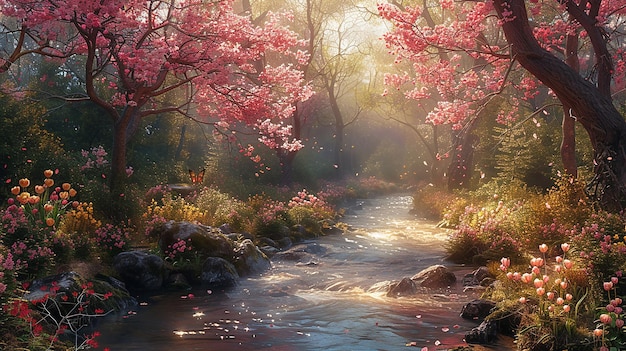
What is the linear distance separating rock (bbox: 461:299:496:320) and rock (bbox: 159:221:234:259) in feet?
20.6

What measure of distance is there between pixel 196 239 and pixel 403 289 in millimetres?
5033

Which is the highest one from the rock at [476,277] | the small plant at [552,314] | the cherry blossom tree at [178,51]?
the cherry blossom tree at [178,51]

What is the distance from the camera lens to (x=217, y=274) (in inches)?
479

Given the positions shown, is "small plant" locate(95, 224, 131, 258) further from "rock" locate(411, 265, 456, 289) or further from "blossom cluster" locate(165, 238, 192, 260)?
"rock" locate(411, 265, 456, 289)

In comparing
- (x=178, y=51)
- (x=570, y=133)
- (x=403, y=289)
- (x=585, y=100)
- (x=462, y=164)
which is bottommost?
(x=403, y=289)

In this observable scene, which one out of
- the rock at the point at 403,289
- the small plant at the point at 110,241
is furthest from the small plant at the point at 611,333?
the small plant at the point at 110,241

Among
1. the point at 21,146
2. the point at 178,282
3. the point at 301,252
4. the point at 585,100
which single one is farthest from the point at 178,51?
the point at 585,100

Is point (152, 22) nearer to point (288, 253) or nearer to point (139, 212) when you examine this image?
point (139, 212)

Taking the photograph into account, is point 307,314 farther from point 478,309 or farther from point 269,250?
point 269,250

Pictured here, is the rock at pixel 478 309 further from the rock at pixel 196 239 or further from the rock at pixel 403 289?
the rock at pixel 196 239

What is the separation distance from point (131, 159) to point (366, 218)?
10.7 metres

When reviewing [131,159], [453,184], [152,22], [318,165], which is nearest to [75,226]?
[152,22]

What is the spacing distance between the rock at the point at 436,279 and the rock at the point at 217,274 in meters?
3.96

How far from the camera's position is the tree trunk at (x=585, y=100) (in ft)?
35.4
